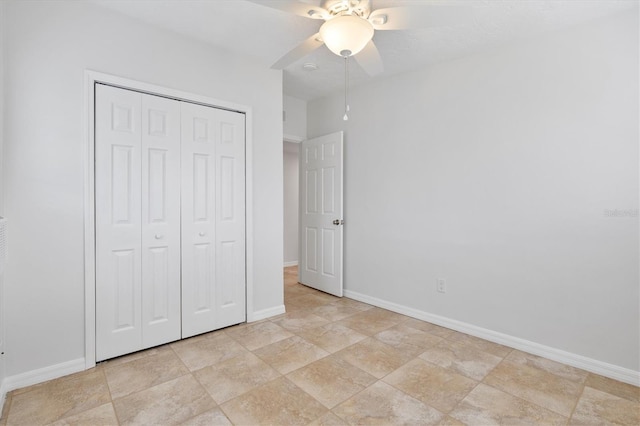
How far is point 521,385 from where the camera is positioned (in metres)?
2.14

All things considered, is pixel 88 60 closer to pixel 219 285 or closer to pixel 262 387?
pixel 219 285

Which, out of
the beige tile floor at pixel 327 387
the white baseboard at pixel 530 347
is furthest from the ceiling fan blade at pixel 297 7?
the white baseboard at pixel 530 347

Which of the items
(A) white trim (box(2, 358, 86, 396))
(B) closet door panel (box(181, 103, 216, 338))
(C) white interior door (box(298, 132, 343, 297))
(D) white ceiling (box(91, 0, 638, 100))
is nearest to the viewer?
(A) white trim (box(2, 358, 86, 396))

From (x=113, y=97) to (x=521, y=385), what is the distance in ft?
11.1

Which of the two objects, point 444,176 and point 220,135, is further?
point 444,176

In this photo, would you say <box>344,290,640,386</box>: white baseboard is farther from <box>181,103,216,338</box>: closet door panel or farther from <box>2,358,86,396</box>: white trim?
<box>2,358,86,396</box>: white trim

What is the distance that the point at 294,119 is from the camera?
434 cm

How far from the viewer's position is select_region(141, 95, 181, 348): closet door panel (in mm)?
2555

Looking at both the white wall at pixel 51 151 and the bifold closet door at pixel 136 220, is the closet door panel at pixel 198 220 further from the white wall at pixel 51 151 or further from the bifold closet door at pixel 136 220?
the white wall at pixel 51 151

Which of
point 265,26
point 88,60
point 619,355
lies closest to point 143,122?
point 88,60

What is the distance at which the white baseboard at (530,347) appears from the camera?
88.1 inches

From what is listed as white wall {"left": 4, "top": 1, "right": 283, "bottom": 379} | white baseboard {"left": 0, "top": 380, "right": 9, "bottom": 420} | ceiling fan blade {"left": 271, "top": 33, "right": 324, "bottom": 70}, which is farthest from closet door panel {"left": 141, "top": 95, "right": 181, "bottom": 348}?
ceiling fan blade {"left": 271, "top": 33, "right": 324, "bottom": 70}

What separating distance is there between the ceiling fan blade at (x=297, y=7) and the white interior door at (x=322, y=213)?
221cm

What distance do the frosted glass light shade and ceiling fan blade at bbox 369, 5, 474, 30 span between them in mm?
76
